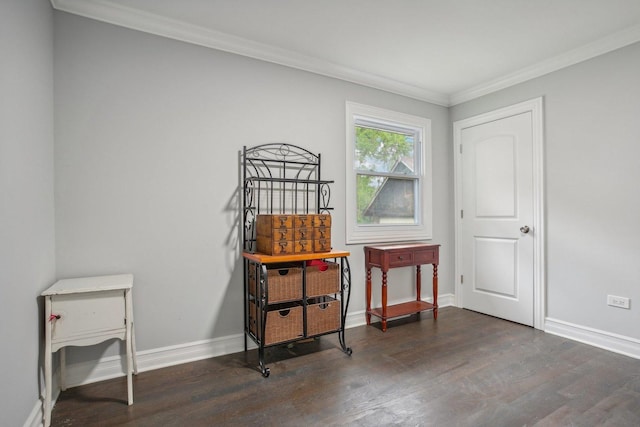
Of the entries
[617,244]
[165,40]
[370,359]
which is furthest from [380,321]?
[165,40]

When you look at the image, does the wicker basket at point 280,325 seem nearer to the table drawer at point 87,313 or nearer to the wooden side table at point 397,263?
the table drawer at point 87,313

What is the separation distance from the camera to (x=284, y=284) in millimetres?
2447

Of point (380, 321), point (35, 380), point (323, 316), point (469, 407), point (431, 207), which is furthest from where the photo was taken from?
point (431, 207)

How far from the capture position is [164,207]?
2.45m

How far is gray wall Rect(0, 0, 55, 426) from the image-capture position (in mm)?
1406

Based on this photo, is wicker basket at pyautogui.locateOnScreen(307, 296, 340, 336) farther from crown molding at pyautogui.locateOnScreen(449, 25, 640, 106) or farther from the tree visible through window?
crown molding at pyautogui.locateOnScreen(449, 25, 640, 106)

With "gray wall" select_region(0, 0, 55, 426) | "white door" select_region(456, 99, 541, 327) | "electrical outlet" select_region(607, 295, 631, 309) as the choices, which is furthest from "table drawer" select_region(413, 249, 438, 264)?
"gray wall" select_region(0, 0, 55, 426)

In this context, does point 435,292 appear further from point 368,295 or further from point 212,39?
point 212,39

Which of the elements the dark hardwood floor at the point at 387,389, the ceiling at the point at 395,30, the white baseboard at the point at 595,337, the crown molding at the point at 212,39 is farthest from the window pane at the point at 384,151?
the white baseboard at the point at 595,337

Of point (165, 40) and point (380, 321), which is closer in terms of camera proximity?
point (165, 40)

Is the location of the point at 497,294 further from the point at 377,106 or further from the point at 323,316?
the point at 377,106

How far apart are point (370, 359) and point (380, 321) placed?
2.94 feet

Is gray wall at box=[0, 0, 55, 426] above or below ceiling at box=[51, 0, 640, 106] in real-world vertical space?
below

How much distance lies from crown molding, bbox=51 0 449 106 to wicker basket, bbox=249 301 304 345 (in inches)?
81.1
